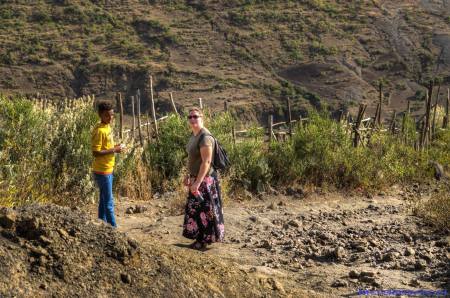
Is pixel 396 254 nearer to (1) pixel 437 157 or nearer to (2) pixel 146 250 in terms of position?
(2) pixel 146 250

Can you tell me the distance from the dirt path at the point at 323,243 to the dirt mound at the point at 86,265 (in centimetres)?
62

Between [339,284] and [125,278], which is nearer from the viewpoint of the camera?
[125,278]

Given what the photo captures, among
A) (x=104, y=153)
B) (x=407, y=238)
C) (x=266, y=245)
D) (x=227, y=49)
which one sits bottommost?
(x=227, y=49)

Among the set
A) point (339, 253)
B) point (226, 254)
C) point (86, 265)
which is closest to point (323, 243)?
point (339, 253)

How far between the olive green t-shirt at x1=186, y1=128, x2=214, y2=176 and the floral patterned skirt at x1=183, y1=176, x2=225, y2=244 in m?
0.22

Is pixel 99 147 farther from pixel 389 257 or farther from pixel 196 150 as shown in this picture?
pixel 389 257

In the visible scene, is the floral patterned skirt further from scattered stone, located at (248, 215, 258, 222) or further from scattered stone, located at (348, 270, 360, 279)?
scattered stone, located at (248, 215, 258, 222)

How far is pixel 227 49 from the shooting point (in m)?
36.0

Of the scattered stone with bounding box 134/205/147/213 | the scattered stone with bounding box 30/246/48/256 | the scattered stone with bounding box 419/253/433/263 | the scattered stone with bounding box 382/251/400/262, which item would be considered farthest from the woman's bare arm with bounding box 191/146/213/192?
the scattered stone with bounding box 134/205/147/213

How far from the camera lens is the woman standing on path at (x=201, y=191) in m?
5.78

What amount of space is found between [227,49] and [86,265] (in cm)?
3206

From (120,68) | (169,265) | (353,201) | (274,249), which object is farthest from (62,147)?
(120,68)

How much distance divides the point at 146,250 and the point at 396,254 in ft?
8.37

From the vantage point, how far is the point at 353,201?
33.2 feet
